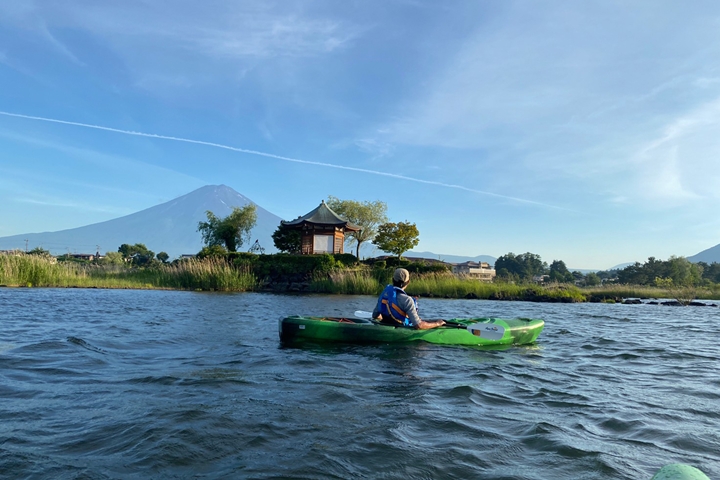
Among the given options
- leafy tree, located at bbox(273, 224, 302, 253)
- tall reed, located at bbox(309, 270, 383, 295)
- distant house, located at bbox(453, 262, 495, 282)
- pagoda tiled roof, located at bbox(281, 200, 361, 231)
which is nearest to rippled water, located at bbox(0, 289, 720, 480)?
tall reed, located at bbox(309, 270, 383, 295)

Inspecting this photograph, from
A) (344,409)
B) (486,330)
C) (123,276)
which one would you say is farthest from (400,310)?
(123,276)

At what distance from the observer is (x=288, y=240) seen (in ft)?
161

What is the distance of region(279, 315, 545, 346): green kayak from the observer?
8.52 meters

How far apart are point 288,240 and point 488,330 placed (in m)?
41.0

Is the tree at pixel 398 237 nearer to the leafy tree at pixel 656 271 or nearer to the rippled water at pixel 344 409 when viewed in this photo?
the leafy tree at pixel 656 271

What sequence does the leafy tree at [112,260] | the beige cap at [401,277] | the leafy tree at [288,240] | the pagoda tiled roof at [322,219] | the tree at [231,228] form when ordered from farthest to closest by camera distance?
the tree at [231,228] < the leafy tree at [288,240] < the leafy tree at [112,260] < the pagoda tiled roof at [322,219] < the beige cap at [401,277]

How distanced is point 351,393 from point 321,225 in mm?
34868

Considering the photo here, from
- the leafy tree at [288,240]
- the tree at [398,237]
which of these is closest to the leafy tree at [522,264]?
the tree at [398,237]

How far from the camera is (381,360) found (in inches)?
299

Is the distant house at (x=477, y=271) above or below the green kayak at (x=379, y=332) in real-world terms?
above

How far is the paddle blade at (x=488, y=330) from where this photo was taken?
9.14m

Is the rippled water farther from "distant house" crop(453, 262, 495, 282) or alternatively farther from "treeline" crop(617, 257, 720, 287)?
"treeline" crop(617, 257, 720, 287)

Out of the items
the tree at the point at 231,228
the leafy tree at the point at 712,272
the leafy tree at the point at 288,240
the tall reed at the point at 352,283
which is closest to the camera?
the tall reed at the point at 352,283

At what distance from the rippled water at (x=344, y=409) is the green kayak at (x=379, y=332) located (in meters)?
0.22
